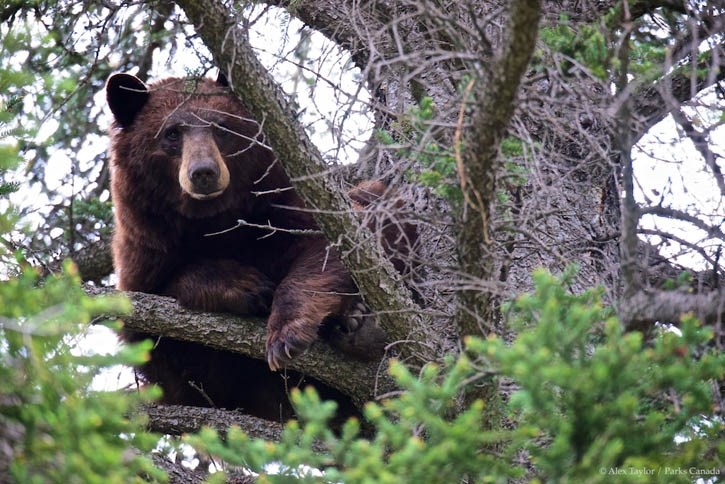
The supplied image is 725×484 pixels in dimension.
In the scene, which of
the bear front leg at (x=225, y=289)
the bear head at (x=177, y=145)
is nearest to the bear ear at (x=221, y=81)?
the bear head at (x=177, y=145)

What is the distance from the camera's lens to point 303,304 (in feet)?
16.0

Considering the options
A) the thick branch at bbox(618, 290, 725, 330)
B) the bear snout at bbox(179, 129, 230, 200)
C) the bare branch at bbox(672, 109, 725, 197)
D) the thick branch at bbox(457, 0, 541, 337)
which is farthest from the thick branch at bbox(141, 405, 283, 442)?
the bare branch at bbox(672, 109, 725, 197)

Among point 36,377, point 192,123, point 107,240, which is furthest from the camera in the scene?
point 107,240

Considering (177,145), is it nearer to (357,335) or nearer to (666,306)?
(357,335)

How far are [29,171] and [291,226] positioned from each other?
8.06ft

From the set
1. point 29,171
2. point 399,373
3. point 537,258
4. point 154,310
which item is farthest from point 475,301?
point 29,171

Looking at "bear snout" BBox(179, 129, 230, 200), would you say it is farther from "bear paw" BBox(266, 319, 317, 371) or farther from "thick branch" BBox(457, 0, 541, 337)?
"thick branch" BBox(457, 0, 541, 337)

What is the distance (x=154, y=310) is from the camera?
4914 mm

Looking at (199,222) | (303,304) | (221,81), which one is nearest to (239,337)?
(303,304)

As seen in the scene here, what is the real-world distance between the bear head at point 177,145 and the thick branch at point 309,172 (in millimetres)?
1308

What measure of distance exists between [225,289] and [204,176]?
0.68m

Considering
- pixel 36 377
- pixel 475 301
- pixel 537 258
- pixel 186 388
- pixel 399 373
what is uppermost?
pixel 537 258

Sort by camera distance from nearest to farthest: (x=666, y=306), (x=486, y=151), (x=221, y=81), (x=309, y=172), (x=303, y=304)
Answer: (x=666, y=306), (x=486, y=151), (x=309, y=172), (x=303, y=304), (x=221, y=81)

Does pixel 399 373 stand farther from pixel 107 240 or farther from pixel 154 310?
pixel 107 240
